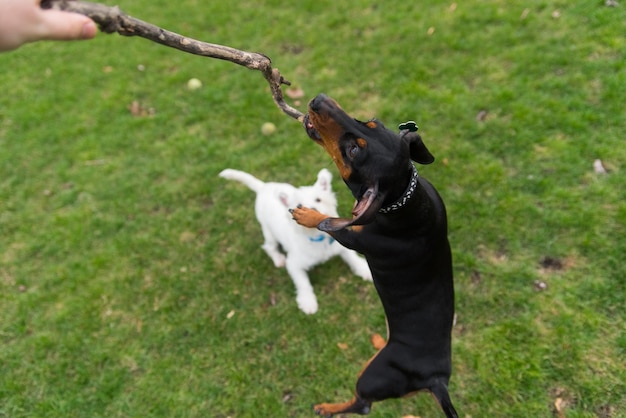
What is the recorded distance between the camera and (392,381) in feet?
9.34

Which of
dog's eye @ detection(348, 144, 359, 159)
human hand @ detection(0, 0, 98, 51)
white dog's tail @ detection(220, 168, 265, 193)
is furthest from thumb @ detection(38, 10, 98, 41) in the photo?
white dog's tail @ detection(220, 168, 265, 193)

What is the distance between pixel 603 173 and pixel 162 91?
18.4ft

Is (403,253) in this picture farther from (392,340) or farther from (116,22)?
(116,22)

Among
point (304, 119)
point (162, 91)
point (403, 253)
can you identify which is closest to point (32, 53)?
point (162, 91)

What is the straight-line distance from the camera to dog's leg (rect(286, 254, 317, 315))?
4087 mm

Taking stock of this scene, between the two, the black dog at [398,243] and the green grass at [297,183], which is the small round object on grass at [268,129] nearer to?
the green grass at [297,183]

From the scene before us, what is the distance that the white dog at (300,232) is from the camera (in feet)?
11.9

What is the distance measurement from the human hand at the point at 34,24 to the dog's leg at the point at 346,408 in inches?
108

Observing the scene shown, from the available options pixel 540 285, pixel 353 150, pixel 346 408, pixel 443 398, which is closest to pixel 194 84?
pixel 353 150

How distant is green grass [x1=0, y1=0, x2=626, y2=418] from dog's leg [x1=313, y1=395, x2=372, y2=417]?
0.27 metres

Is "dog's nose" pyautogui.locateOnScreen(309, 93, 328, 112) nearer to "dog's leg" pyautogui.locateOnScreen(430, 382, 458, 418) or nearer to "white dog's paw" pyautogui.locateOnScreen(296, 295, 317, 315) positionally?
"dog's leg" pyautogui.locateOnScreen(430, 382, 458, 418)

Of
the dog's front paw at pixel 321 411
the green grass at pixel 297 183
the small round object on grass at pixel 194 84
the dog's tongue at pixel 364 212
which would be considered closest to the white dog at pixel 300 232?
the green grass at pixel 297 183

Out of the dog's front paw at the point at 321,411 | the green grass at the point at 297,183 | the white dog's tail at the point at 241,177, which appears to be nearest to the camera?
the dog's front paw at the point at 321,411

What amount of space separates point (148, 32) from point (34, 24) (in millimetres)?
504
